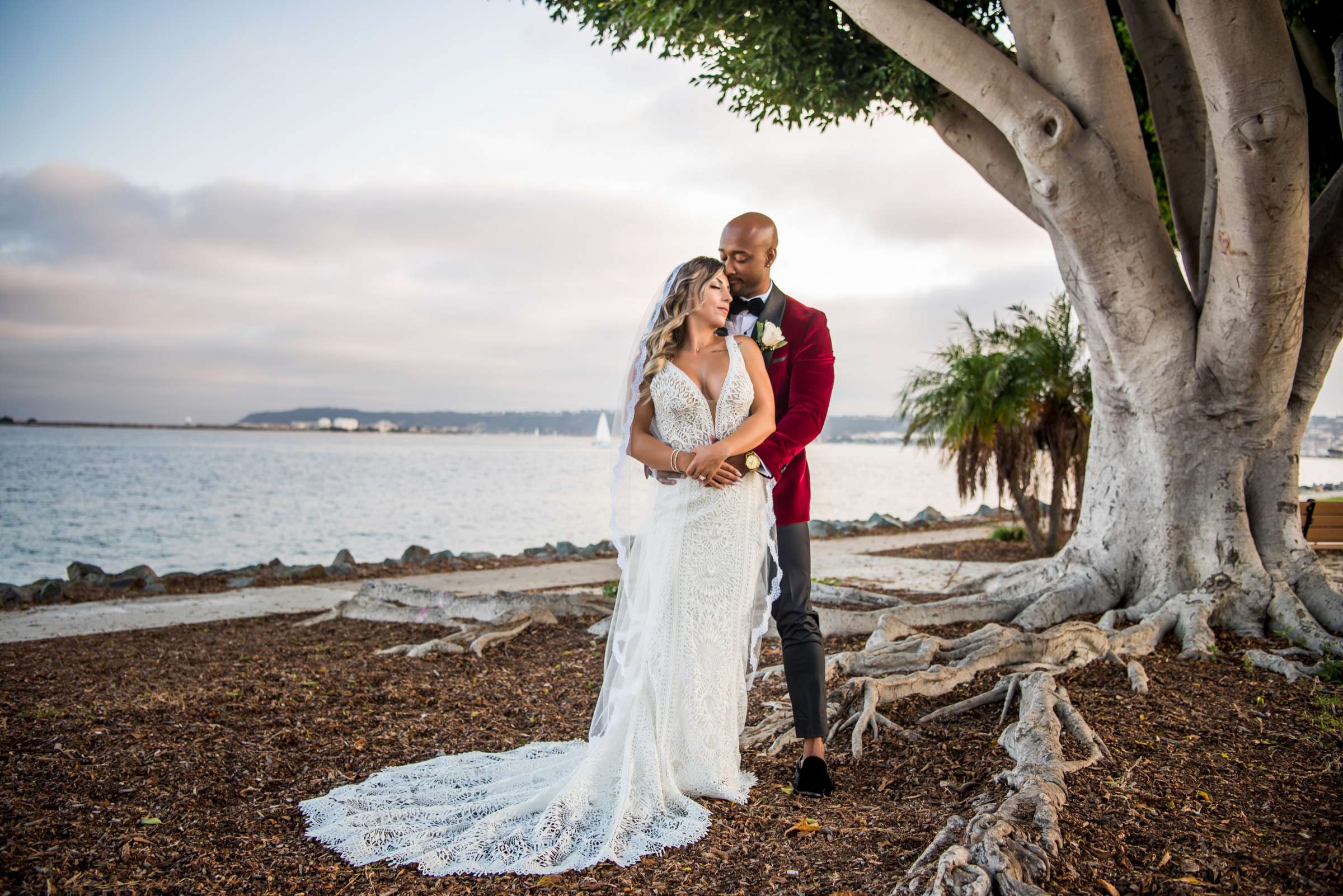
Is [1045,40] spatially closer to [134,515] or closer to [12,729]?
[12,729]

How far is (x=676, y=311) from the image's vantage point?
359 centimetres

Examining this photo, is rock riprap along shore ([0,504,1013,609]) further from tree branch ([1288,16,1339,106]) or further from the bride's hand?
tree branch ([1288,16,1339,106])

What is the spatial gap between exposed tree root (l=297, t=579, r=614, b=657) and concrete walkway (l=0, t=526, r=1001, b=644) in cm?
68

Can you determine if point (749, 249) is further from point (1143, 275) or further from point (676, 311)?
point (1143, 275)

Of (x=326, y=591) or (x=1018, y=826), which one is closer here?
(x=1018, y=826)

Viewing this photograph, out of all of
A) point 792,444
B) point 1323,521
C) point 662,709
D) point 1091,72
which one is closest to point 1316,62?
point 1091,72

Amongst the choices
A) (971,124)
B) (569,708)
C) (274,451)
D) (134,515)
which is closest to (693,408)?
(569,708)

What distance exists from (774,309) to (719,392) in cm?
45

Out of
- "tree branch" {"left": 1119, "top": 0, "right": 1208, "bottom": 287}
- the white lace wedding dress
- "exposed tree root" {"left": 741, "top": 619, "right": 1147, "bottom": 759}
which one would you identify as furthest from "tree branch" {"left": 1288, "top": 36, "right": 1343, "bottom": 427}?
the white lace wedding dress

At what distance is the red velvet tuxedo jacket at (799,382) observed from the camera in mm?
3676

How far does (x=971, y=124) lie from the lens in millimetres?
7336

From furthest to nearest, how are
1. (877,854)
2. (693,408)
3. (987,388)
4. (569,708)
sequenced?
1. (987,388)
2. (569,708)
3. (693,408)
4. (877,854)

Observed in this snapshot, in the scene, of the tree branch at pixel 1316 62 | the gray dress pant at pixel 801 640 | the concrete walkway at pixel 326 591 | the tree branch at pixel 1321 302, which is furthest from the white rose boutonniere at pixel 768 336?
the tree branch at pixel 1316 62

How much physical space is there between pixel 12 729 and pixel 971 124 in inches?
297
